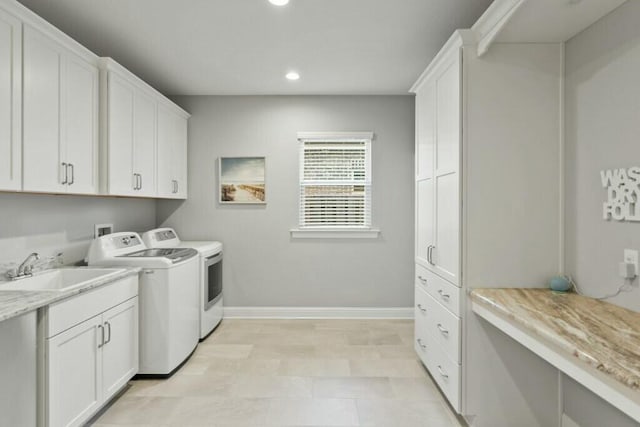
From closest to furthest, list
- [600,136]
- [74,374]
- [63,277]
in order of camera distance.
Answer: [600,136]
[74,374]
[63,277]

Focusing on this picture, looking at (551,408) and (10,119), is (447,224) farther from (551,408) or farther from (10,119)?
(10,119)

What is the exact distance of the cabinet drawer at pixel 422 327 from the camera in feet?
9.12

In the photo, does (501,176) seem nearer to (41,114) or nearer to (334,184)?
(334,184)

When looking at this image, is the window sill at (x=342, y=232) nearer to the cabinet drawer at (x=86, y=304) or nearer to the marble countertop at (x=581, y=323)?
the cabinet drawer at (x=86, y=304)

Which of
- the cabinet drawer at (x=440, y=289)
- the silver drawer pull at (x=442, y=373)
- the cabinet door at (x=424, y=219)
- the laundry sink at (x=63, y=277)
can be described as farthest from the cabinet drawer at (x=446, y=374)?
the laundry sink at (x=63, y=277)

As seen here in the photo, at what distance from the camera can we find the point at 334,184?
14.0 ft

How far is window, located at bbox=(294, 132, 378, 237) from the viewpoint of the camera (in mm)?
4246

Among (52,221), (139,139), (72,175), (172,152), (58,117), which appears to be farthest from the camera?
(172,152)

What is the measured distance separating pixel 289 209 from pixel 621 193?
10.3ft

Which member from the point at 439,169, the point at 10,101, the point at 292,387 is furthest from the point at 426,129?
the point at 10,101

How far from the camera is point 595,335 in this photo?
1.35 metres

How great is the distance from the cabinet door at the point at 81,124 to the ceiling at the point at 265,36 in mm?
410

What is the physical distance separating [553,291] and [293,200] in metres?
2.83

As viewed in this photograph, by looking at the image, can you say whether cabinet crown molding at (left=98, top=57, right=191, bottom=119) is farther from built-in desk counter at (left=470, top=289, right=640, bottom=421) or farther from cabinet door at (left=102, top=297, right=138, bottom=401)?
built-in desk counter at (left=470, top=289, right=640, bottom=421)
